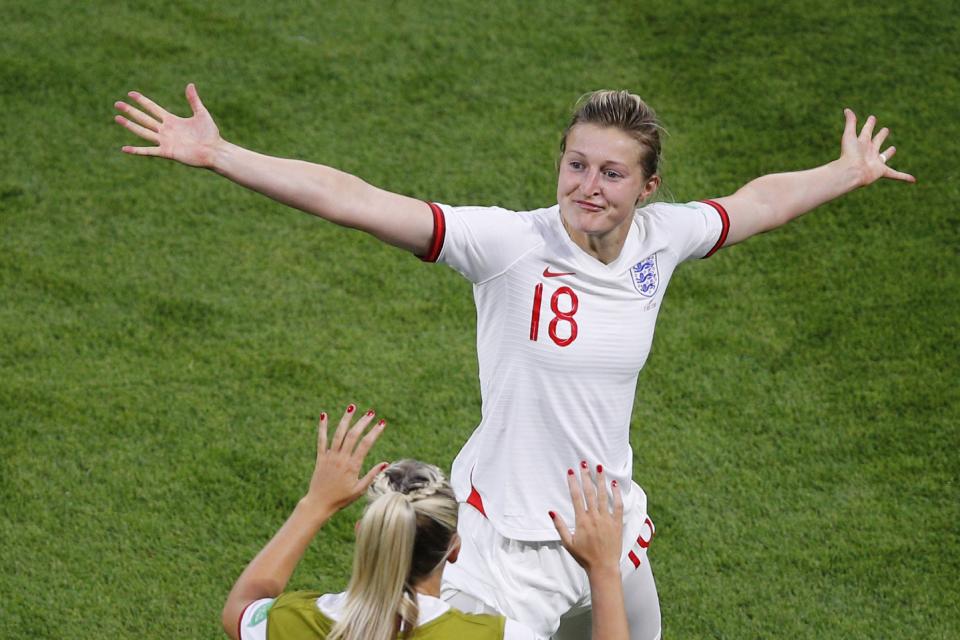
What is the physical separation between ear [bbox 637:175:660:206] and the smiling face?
0.09 metres

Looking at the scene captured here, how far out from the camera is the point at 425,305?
6.60 meters

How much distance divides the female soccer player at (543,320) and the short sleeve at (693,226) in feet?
0.39

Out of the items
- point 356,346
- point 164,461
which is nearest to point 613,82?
point 356,346

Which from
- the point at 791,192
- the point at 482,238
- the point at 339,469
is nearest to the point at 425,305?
the point at 791,192

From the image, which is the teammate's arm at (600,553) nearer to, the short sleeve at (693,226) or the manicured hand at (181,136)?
the short sleeve at (693,226)

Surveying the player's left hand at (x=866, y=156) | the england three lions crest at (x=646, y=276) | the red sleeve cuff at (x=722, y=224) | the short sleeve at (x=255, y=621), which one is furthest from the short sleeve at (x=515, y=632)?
the player's left hand at (x=866, y=156)

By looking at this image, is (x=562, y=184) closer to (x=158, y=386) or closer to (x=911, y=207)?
(x=158, y=386)

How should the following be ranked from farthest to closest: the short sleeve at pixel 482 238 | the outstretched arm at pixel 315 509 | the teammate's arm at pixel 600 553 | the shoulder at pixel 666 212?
1. the shoulder at pixel 666 212
2. the short sleeve at pixel 482 238
3. the outstretched arm at pixel 315 509
4. the teammate's arm at pixel 600 553

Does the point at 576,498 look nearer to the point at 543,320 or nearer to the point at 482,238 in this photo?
the point at 543,320

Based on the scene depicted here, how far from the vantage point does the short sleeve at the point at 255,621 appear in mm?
2824

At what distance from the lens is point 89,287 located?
21.7 feet

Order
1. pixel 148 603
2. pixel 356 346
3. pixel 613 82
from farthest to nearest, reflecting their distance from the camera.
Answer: pixel 613 82 → pixel 356 346 → pixel 148 603

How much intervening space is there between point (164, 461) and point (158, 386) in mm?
547

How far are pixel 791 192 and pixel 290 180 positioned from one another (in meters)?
1.55
